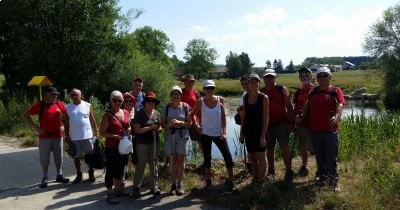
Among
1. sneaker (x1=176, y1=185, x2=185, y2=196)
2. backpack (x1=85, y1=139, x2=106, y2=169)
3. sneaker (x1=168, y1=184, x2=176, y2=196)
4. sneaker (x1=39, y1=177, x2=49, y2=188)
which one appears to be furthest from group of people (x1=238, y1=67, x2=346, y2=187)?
sneaker (x1=39, y1=177, x2=49, y2=188)

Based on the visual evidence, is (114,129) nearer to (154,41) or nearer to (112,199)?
(112,199)

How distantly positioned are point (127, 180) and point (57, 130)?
58.3 inches

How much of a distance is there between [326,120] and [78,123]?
13.3ft

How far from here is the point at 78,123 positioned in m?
7.19

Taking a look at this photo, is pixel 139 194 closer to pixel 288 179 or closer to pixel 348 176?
pixel 288 179

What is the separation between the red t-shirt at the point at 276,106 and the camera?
21.1ft

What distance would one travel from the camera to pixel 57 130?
287 inches

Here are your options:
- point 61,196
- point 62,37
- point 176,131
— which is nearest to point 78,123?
point 61,196

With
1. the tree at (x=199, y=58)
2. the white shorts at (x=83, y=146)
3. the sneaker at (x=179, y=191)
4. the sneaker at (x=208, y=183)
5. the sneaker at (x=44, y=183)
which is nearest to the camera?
the sneaker at (x=179, y=191)

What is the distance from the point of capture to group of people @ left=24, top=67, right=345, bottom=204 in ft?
19.3

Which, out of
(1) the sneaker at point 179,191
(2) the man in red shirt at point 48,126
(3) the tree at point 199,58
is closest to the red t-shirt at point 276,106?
(1) the sneaker at point 179,191

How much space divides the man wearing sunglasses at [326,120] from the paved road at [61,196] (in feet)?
5.61

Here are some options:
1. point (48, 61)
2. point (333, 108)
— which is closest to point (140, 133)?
point (333, 108)

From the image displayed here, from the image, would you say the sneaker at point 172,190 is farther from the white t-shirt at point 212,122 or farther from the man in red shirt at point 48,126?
the man in red shirt at point 48,126
